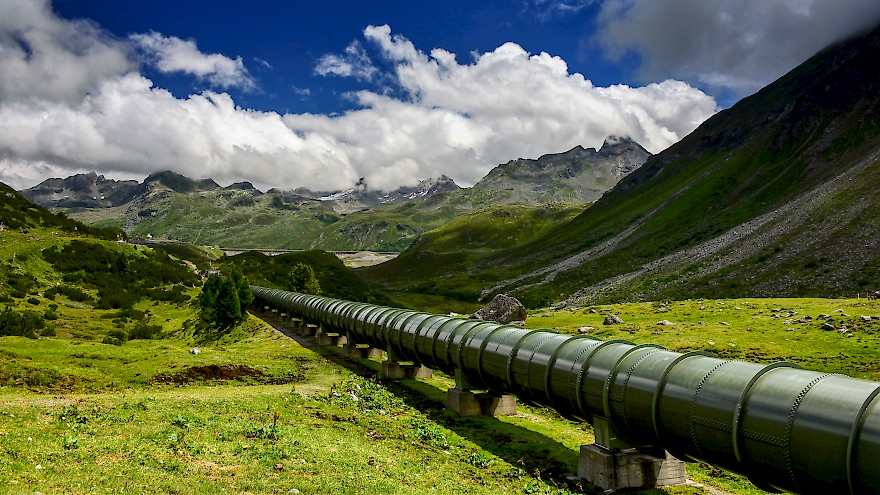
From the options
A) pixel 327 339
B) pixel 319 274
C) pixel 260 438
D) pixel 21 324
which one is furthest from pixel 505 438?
pixel 319 274

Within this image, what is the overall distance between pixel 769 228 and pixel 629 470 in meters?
115

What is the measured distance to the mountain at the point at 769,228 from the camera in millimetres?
90125

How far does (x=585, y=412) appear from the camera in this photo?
1973cm

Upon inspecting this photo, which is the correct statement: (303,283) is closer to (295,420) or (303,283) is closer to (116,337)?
(116,337)

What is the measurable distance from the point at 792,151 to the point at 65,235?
194 m

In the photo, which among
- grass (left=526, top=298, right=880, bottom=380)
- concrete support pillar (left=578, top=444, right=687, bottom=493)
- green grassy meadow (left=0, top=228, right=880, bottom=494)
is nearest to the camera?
green grassy meadow (left=0, top=228, right=880, bottom=494)

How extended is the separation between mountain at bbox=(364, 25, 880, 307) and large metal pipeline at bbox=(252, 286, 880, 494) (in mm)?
75111

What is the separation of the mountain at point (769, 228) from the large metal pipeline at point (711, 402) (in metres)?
75.1

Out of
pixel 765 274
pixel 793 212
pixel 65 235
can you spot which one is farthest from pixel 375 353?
pixel 793 212

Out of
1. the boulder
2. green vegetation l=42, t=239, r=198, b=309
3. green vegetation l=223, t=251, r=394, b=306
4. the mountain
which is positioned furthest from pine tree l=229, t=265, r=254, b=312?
the mountain

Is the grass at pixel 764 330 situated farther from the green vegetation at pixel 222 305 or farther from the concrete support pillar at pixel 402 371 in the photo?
the green vegetation at pixel 222 305

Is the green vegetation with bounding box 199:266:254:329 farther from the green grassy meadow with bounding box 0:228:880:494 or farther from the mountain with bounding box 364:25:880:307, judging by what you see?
the mountain with bounding box 364:25:880:307

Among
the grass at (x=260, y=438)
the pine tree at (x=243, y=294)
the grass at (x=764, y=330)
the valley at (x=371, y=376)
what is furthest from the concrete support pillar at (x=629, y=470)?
the pine tree at (x=243, y=294)

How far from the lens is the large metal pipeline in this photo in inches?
477
